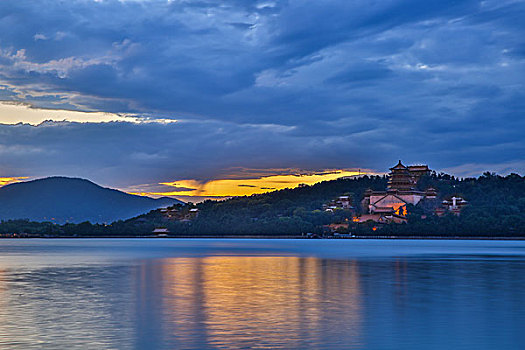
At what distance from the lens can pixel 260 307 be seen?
31.1 meters

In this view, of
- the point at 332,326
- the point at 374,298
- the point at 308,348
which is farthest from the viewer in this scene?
the point at 374,298

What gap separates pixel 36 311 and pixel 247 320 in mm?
9299

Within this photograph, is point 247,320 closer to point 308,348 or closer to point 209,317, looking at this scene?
point 209,317

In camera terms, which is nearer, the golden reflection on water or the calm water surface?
the calm water surface

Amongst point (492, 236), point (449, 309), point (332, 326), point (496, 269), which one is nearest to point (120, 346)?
point (332, 326)

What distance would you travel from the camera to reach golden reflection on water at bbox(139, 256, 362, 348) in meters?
23.2

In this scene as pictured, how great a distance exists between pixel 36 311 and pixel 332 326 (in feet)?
41.9

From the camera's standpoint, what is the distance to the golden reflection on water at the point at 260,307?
2319 centimetres

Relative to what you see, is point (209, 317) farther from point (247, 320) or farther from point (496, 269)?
point (496, 269)

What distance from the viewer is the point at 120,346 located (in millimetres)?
21375

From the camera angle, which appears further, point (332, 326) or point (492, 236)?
point (492, 236)

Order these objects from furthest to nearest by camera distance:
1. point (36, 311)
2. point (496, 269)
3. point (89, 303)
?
point (496, 269)
point (89, 303)
point (36, 311)

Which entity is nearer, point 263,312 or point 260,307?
point 263,312

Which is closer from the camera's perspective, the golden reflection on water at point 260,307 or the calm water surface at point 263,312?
the calm water surface at point 263,312
